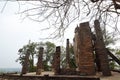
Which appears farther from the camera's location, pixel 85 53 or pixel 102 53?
pixel 102 53

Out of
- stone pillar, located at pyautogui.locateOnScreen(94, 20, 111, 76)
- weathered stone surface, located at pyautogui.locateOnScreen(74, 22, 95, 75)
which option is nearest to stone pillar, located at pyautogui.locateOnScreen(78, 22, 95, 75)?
weathered stone surface, located at pyautogui.locateOnScreen(74, 22, 95, 75)

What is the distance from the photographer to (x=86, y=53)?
11.9 m

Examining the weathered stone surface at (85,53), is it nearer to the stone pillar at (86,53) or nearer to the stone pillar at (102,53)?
the stone pillar at (86,53)

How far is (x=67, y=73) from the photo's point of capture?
43.3ft

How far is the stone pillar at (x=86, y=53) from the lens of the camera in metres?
11.5

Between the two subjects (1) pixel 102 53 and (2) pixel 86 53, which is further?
(1) pixel 102 53

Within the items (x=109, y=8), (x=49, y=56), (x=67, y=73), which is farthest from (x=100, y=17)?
(x=49, y=56)

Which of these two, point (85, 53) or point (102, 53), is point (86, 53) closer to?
point (85, 53)

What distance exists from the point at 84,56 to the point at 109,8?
7316 mm

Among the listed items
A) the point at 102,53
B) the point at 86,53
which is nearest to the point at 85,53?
the point at 86,53

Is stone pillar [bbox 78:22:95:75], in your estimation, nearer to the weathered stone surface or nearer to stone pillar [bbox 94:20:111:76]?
the weathered stone surface

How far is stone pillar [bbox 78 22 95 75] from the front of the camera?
37.8ft

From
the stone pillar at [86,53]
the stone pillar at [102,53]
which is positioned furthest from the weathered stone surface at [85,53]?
the stone pillar at [102,53]

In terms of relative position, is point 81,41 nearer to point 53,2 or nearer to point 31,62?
point 53,2
